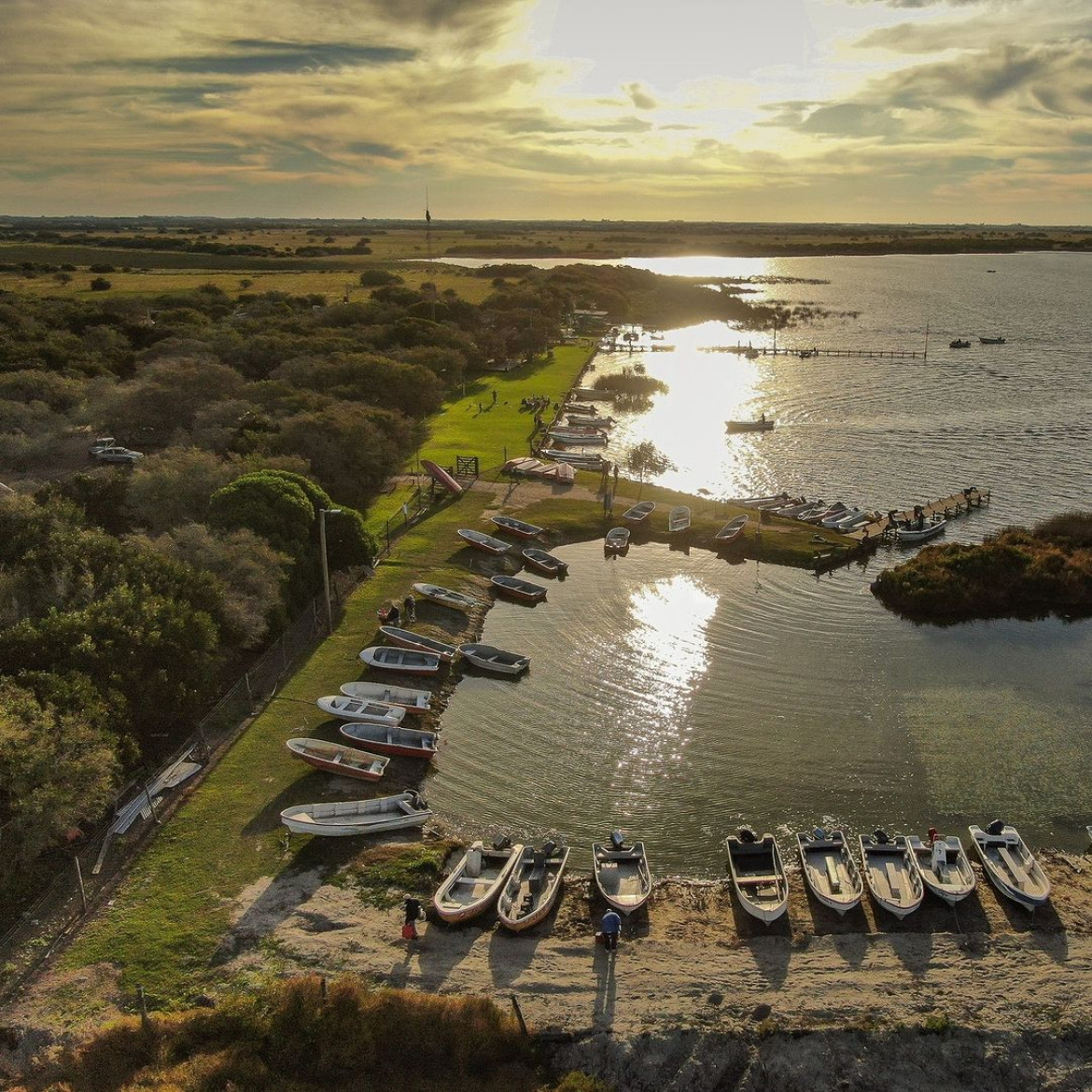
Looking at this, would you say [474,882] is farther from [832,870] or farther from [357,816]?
[832,870]

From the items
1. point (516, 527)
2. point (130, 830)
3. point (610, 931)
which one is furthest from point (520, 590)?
point (610, 931)

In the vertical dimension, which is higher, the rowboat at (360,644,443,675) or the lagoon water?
the rowboat at (360,644,443,675)

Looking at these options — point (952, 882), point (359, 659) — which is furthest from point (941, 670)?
point (359, 659)

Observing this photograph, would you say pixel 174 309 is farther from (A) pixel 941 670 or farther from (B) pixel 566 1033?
(B) pixel 566 1033

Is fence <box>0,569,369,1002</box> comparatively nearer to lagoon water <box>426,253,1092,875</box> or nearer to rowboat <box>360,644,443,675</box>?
rowboat <box>360,644,443,675</box>

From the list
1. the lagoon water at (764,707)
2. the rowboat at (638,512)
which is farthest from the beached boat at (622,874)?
the rowboat at (638,512)

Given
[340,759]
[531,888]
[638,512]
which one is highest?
[638,512]

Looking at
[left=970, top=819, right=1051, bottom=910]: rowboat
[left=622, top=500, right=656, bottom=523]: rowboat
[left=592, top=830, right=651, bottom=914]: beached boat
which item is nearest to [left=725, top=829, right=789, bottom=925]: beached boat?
[left=592, top=830, right=651, bottom=914]: beached boat

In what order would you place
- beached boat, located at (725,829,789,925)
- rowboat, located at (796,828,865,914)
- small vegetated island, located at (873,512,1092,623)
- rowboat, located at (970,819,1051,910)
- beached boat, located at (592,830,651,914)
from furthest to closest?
small vegetated island, located at (873,512,1092,623) → rowboat, located at (970,819,1051,910) → beached boat, located at (592,830,651,914) → rowboat, located at (796,828,865,914) → beached boat, located at (725,829,789,925)
